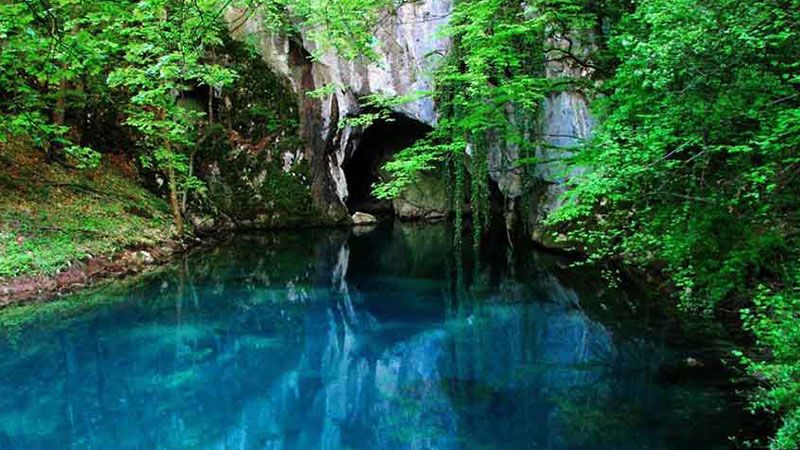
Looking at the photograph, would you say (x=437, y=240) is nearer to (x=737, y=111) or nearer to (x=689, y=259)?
(x=689, y=259)

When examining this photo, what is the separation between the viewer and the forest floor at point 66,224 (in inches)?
369

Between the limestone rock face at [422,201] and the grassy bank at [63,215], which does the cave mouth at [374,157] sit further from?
the grassy bank at [63,215]

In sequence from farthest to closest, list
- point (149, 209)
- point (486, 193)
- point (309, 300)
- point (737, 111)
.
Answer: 1. point (486, 193)
2. point (149, 209)
3. point (309, 300)
4. point (737, 111)

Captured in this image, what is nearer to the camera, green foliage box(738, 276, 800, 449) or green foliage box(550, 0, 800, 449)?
green foliage box(738, 276, 800, 449)

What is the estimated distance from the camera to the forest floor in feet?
30.7

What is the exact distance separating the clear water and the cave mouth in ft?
36.7

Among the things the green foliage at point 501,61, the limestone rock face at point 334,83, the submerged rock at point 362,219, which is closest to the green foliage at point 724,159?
the green foliage at point 501,61

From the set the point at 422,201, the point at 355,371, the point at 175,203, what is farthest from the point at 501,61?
the point at 422,201

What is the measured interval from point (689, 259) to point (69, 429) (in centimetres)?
584

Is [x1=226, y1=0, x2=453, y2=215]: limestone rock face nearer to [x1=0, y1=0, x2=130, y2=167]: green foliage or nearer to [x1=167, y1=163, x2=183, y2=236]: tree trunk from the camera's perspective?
[x1=167, y1=163, x2=183, y2=236]: tree trunk

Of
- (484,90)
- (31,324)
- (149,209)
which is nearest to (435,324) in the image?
(484,90)

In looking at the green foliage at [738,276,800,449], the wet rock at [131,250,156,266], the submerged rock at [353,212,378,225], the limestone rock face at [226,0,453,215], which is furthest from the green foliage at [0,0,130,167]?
the submerged rock at [353,212,378,225]

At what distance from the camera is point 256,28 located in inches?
731

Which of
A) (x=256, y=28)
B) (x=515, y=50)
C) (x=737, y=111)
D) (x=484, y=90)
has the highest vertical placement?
(x=256, y=28)
